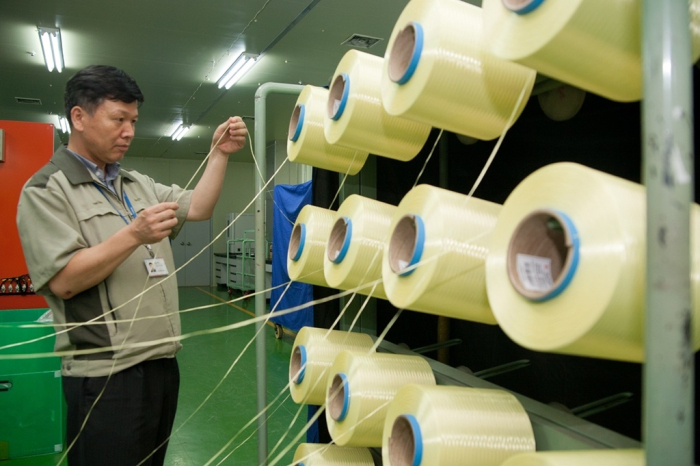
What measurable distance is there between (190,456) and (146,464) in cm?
142

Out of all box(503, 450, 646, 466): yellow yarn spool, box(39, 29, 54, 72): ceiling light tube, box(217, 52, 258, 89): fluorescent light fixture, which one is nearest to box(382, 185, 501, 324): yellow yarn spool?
box(503, 450, 646, 466): yellow yarn spool

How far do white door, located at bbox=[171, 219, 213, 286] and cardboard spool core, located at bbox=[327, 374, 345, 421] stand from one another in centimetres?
1078

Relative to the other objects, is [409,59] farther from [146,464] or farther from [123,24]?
[123,24]

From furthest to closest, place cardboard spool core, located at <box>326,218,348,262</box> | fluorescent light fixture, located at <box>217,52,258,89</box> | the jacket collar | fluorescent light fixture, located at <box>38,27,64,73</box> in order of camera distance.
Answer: fluorescent light fixture, located at <box>217,52,258,89</box>
fluorescent light fixture, located at <box>38,27,64,73</box>
the jacket collar
cardboard spool core, located at <box>326,218,348,262</box>

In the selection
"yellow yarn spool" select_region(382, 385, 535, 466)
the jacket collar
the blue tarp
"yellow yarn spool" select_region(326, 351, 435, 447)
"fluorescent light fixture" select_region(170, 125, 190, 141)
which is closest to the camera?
"yellow yarn spool" select_region(382, 385, 535, 466)

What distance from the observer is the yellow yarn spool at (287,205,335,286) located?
1.27 metres

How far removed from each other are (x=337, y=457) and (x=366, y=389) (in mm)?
331

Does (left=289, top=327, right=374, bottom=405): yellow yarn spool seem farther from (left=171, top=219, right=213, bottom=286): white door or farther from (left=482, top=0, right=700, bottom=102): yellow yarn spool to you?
(left=171, top=219, right=213, bottom=286): white door

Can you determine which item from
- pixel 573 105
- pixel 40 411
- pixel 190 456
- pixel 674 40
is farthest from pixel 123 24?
pixel 674 40

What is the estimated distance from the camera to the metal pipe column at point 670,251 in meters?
0.47

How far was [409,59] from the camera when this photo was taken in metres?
0.89

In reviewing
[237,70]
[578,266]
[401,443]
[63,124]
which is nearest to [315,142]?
[401,443]

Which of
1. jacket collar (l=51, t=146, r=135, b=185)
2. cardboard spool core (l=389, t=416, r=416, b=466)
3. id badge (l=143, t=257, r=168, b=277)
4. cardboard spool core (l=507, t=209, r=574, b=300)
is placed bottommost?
cardboard spool core (l=389, t=416, r=416, b=466)

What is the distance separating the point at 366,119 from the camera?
3.49 feet
